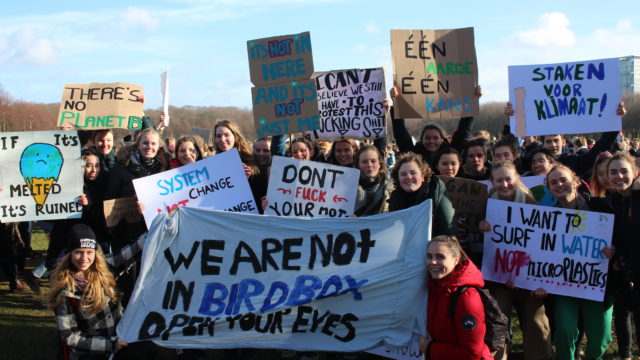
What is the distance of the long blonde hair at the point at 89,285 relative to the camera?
495cm

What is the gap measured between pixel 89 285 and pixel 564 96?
18.5 feet

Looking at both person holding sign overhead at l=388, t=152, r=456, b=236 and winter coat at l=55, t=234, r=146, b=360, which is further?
person holding sign overhead at l=388, t=152, r=456, b=236

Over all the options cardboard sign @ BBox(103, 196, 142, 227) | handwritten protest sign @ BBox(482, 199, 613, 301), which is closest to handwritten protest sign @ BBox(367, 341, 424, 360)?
handwritten protest sign @ BBox(482, 199, 613, 301)

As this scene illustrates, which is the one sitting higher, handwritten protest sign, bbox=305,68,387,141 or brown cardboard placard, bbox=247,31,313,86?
brown cardboard placard, bbox=247,31,313,86

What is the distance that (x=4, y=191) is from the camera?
21.0 ft

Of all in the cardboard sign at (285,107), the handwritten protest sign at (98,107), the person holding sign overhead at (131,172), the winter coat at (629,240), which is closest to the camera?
the winter coat at (629,240)

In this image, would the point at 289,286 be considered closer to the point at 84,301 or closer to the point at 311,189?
the point at 311,189

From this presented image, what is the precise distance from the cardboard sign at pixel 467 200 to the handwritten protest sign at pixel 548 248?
256mm

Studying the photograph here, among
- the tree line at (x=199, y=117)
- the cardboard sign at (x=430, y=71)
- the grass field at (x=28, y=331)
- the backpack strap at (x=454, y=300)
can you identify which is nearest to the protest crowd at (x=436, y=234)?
the backpack strap at (x=454, y=300)

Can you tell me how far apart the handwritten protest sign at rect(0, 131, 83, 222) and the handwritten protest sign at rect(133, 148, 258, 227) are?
3.18ft

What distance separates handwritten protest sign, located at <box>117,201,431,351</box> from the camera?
15.6 feet

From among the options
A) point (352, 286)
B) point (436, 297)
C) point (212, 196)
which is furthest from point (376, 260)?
point (212, 196)

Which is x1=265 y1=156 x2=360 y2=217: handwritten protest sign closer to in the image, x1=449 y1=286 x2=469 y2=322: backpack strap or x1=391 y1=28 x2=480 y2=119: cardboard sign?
x1=391 y1=28 x2=480 y2=119: cardboard sign

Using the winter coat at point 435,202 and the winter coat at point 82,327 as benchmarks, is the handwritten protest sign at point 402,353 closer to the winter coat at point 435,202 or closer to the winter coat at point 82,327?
the winter coat at point 435,202
